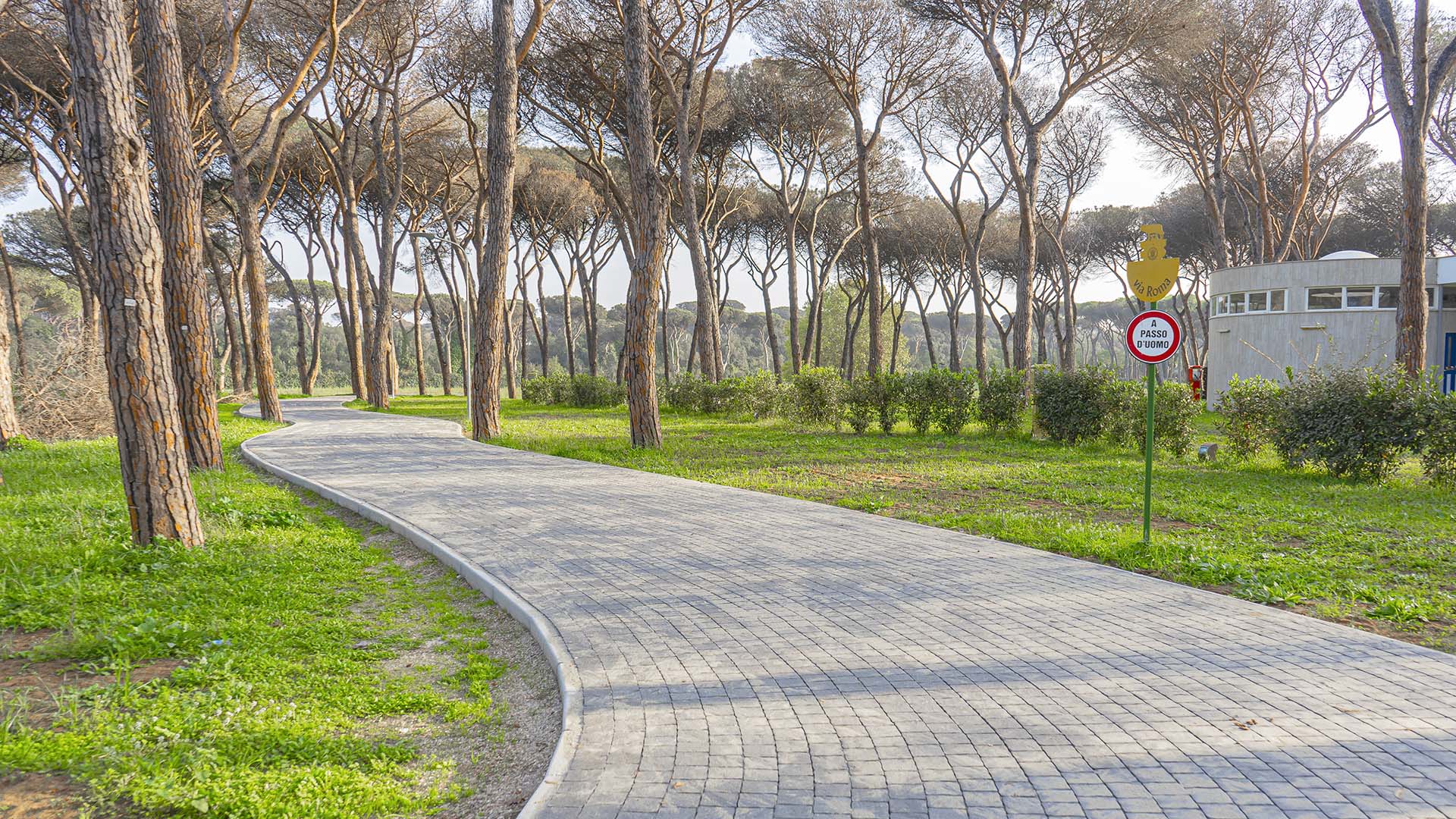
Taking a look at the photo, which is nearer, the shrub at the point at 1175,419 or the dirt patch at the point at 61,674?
the dirt patch at the point at 61,674

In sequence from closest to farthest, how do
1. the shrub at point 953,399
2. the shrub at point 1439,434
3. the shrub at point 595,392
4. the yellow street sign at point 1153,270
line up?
1. the yellow street sign at point 1153,270
2. the shrub at point 1439,434
3. the shrub at point 953,399
4. the shrub at point 595,392

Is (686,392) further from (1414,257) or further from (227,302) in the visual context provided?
(227,302)

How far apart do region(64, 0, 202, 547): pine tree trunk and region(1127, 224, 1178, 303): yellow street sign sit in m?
7.38

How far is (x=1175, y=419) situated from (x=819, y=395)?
6.95 m

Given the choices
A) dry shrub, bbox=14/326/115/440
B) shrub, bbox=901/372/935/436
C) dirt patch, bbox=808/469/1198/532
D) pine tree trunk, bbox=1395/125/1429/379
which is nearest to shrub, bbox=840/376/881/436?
shrub, bbox=901/372/935/436

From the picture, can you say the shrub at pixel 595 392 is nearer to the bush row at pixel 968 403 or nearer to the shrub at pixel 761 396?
the bush row at pixel 968 403

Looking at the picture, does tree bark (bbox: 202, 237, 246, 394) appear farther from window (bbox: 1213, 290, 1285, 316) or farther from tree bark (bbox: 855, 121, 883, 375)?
window (bbox: 1213, 290, 1285, 316)

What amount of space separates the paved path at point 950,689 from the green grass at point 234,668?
0.63 meters

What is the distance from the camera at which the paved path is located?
2814 millimetres

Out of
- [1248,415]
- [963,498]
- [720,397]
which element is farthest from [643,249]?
[1248,415]

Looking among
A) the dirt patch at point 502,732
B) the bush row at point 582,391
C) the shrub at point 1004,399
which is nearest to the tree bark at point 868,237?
the shrub at point 1004,399

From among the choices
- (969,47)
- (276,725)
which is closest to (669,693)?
(276,725)

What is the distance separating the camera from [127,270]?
5738 millimetres

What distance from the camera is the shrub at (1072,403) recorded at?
13758 millimetres
